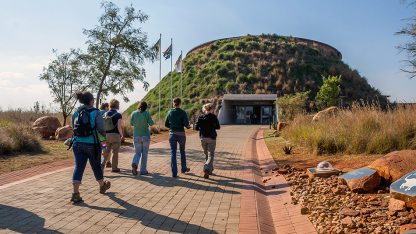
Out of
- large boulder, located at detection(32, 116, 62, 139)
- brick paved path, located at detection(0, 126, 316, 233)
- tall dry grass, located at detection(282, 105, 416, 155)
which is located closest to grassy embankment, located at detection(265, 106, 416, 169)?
tall dry grass, located at detection(282, 105, 416, 155)

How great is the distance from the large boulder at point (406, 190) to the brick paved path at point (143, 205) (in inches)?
57.7

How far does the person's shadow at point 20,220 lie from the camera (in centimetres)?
486

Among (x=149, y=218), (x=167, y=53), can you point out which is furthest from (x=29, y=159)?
(x=167, y=53)

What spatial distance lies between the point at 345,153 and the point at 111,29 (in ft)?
41.1

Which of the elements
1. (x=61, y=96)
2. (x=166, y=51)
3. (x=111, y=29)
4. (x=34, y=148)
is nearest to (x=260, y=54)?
(x=166, y=51)

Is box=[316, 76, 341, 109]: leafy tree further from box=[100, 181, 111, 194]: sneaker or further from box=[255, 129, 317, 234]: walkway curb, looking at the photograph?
box=[100, 181, 111, 194]: sneaker

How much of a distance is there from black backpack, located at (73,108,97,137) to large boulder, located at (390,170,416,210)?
4.67 meters

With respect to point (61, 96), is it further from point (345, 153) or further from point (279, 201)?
point (279, 201)

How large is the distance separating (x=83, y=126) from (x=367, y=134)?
7712mm

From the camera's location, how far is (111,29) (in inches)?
720

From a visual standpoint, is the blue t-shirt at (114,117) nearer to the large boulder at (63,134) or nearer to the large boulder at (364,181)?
the large boulder at (364,181)

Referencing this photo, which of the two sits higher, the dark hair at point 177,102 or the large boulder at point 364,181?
the dark hair at point 177,102

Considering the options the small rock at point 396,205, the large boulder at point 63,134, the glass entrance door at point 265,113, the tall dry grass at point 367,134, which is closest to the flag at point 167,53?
the large boulder at point 63,134

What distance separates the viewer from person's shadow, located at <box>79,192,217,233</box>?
4.98 m
